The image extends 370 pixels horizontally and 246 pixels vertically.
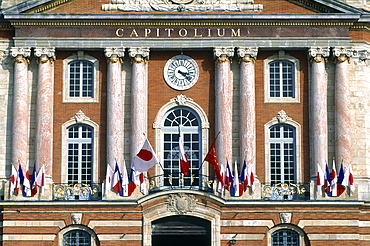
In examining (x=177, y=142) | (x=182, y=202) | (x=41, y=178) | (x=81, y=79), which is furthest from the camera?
(x=81, y=79)

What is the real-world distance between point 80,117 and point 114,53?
3660 millimetres

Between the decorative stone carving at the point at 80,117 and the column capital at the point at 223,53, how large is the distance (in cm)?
726

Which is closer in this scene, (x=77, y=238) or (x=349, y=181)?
(x=349, y=181)

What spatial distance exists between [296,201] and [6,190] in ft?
46.4

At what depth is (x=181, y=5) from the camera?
5100 cm

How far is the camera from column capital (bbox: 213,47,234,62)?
5059 cm

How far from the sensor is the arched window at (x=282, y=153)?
166 ft

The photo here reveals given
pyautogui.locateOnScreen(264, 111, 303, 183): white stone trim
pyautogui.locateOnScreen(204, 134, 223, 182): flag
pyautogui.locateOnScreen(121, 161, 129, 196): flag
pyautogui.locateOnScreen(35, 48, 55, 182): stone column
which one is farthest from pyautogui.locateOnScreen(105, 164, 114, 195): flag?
pyautogui.locateOnScreen(264, 111, 303, 183): white stone trim

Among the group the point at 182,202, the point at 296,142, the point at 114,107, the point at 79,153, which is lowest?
the point at 182,202

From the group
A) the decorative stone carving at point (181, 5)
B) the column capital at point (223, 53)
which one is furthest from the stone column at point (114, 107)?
the column capital at point (223, 53)

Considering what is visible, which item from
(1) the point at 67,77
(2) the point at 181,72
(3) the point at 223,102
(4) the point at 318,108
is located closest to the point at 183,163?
(3) the point at 223,102

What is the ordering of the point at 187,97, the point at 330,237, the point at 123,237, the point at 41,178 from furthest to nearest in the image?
the point at 187,97 → the point at 41,178 → the point at 330,237 → the point at 123,237

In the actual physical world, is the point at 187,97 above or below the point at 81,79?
below

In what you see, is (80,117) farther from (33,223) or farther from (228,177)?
(228,177)
